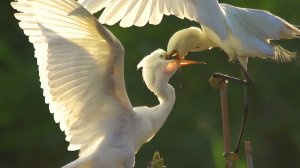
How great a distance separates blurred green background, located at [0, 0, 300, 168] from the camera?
470 centimetres

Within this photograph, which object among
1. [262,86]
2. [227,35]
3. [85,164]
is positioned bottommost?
[262,86]

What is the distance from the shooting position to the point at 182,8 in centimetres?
252

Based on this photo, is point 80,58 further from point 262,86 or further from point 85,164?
point 262,86

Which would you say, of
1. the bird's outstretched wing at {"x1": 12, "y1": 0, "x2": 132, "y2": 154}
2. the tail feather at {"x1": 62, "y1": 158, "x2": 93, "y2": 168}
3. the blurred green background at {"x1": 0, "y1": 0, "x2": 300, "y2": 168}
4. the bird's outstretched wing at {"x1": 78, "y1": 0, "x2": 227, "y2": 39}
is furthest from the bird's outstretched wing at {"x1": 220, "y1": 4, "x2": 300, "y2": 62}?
the blurred green background at {"x1": 0, "y1": 0, "x2": 300, "y2": 168}

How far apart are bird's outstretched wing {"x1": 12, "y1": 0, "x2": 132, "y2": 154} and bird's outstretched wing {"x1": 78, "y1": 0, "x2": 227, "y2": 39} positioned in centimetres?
16

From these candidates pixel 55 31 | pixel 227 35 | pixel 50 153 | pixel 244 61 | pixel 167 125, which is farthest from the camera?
pixel 50 153

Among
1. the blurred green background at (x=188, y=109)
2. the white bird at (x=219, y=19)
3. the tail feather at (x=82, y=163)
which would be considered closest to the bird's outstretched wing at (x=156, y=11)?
the white bird at (x=219, y=19)

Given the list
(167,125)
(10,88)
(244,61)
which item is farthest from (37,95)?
(244,61)

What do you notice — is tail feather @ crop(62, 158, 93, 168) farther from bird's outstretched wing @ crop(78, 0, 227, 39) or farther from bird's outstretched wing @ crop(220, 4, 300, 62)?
bird's outstretched wing @ crop(220, 4, 300, 62)

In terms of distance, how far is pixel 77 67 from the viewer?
245 cm

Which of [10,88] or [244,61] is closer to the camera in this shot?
[244,61]

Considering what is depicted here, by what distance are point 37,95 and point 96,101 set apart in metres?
2.76

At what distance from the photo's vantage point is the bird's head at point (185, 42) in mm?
2729

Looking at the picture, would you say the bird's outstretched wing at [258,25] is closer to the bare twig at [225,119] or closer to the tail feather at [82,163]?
the bare twig at [225,119]
